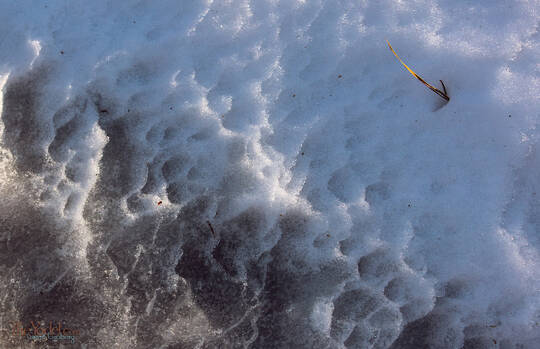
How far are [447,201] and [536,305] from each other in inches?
22.2

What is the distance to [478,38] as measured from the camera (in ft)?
7.25

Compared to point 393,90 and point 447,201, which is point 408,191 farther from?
point 393,90

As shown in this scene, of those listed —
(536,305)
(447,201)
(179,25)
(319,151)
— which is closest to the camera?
(536,305)

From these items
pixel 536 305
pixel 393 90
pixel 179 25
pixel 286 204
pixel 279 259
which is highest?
pixel 179 25

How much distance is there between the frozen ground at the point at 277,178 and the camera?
196cm

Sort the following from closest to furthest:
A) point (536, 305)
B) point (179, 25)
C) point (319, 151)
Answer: point (536, 305)
point (319, 151)
point (179, 25)

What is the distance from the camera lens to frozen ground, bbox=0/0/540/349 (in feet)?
6.44

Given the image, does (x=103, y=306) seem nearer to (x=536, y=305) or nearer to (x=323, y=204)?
(x=323, y=204)

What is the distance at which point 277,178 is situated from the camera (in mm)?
2158

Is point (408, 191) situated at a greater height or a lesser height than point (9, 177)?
lesser

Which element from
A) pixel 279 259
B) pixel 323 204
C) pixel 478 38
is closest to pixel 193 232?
pixel 279 259

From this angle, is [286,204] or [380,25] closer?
[286,204]

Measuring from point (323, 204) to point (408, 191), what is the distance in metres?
0.41

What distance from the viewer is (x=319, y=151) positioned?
2.18 metres
